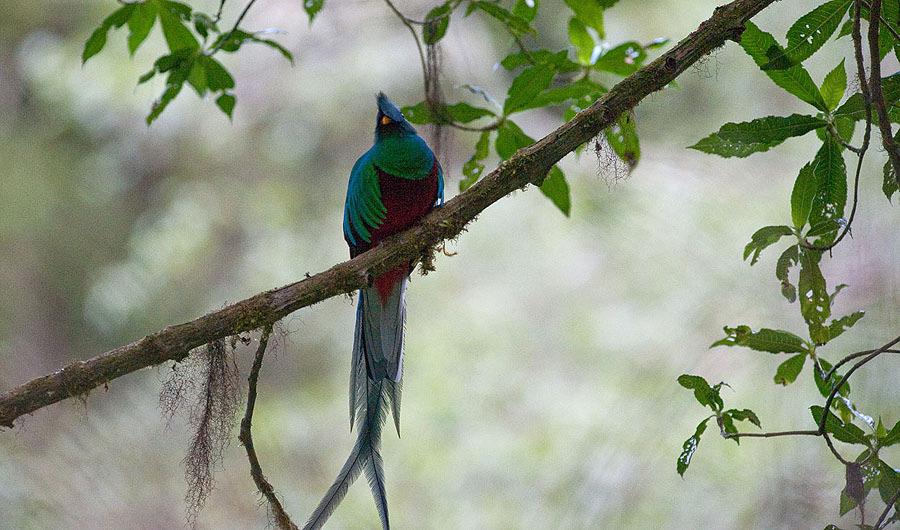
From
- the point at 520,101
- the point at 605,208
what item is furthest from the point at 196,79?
the point at 605,208

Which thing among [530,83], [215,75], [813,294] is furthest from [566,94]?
[215,75]

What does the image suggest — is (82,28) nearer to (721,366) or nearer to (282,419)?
(282,419)

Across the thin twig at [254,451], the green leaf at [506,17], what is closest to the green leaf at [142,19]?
the green leaf at [506,17]

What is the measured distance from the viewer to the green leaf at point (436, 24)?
2.13 meters

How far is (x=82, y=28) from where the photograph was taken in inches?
216

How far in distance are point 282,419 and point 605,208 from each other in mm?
2108

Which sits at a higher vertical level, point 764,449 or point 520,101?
point 520,101

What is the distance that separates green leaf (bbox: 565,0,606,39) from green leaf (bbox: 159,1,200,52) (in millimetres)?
980

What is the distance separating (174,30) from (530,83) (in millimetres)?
973

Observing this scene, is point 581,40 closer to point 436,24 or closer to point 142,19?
point 436,24

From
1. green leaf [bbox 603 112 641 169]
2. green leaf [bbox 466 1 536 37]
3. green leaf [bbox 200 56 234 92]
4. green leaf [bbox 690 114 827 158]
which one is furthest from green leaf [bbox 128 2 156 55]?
green leaf [bbox 690 114 827 158]

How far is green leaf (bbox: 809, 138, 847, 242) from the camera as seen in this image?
57.6 inches

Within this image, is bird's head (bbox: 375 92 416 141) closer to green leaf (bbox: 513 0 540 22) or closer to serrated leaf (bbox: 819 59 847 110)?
green leaf (bbox: 513 0 540 22)

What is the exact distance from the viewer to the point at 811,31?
142 centimetres
